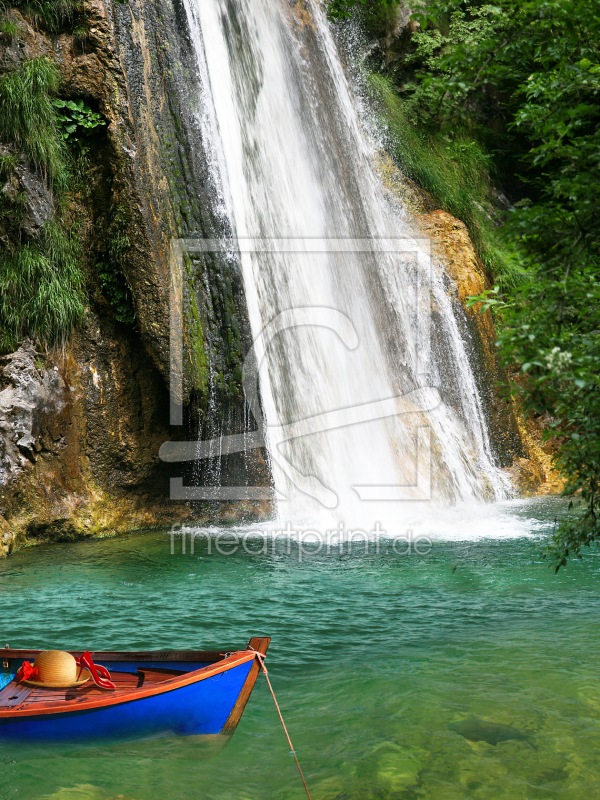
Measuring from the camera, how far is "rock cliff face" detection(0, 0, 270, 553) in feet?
32.1

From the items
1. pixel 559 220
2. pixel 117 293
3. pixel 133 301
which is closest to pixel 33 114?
pixel 117 293

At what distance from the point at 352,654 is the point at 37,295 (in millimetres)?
6889

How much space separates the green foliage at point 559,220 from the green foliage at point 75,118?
334 inches

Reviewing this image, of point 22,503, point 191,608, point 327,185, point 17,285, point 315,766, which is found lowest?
point 315,766

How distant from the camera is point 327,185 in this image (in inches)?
532

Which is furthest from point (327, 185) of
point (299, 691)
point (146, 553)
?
point (299, 691)

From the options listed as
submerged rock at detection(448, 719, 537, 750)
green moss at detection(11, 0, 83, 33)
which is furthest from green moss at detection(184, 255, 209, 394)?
submerged rock at detection(448, 719, 537, 750)

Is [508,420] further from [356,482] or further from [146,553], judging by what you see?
[146,553]

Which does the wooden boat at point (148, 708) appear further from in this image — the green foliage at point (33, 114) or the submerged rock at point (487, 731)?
the green foliage at point (33, 114)

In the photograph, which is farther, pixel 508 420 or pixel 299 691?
pixel 508 420

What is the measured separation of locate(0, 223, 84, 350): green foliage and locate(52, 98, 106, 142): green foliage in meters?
1.63

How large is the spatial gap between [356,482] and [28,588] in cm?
573

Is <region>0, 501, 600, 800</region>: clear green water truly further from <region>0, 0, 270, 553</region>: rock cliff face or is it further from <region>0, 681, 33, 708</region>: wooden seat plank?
<region>0, 0, 270, 553</region>: rock cliff face

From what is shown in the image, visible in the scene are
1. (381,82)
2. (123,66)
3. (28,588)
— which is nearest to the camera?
(28,588)
